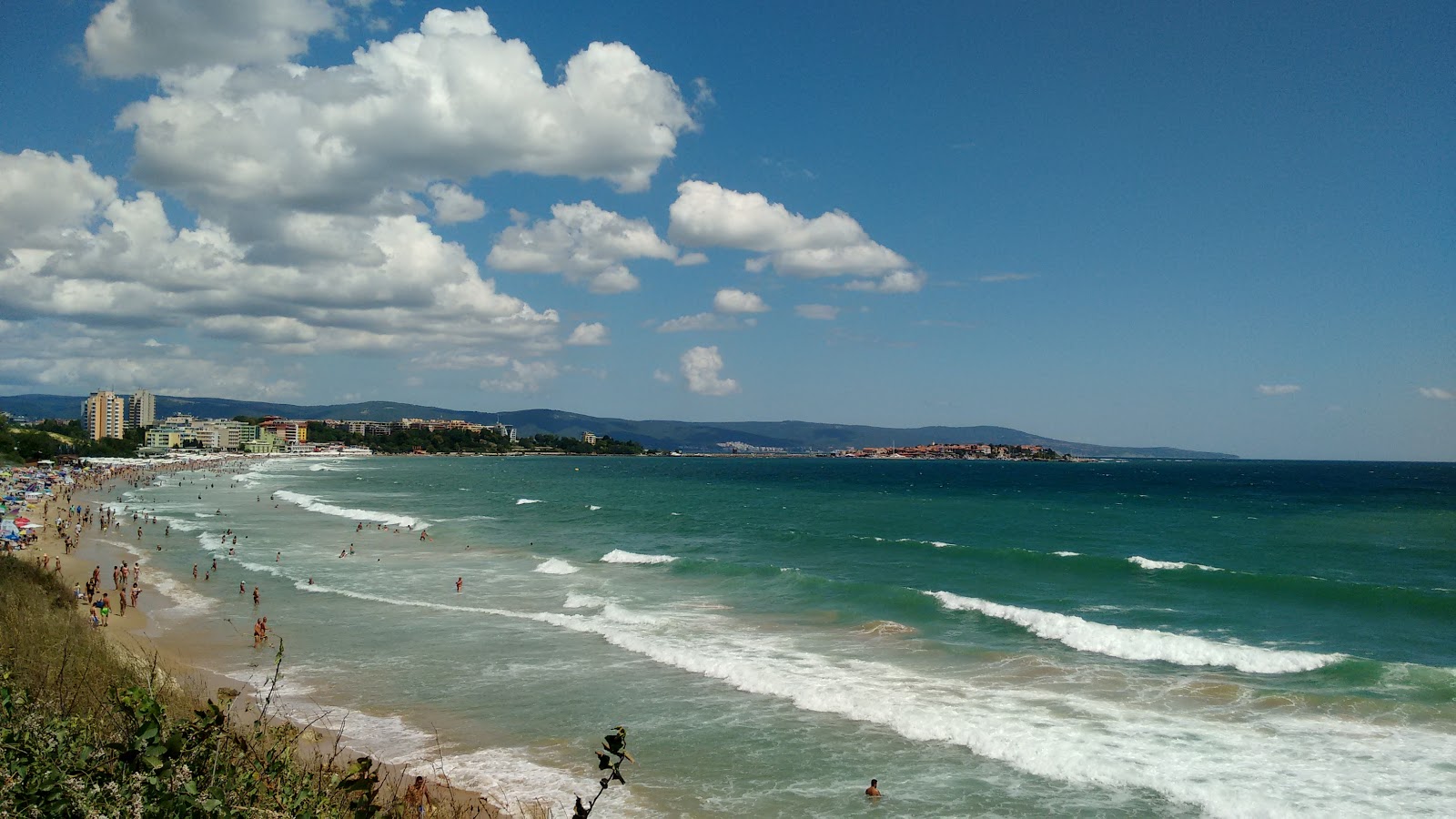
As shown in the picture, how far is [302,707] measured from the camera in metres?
19.1

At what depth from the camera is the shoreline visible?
1373 cm

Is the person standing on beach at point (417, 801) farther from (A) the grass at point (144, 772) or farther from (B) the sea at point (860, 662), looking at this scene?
(A) the grass at point (144, 772)

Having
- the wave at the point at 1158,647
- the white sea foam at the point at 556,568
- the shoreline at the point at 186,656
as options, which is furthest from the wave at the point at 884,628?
the white sea foam at the point at 556,568

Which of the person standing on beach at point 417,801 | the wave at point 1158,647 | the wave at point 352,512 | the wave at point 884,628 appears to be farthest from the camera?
the wave at point 352,512

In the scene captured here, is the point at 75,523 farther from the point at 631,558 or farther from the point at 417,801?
the point at 417,801

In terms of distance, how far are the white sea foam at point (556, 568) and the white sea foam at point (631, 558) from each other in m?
2.52

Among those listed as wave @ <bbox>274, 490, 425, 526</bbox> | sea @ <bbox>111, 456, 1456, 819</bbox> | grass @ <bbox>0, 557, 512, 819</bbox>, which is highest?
grass @ <bbox>0, 557, 512, 819</bbox>

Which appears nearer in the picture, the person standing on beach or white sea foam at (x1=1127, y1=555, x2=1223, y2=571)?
the person standing on beach

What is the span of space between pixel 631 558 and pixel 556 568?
14.7ft

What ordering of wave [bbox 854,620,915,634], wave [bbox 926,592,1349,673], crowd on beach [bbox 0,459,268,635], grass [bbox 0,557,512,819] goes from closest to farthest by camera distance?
grass [bbox 0,557,512,819] → wave [bbox 926,592,1349,673] → wave [bbox 854,620,915,634] → crowd on beach [bbox 0,459,268,635]

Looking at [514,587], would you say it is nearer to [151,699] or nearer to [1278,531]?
[151,699]

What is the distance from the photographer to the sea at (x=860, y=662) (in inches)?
602

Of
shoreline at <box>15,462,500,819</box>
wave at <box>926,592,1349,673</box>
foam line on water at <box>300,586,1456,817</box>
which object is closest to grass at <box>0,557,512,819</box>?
shoreline at <box>15,462,500,819</box>

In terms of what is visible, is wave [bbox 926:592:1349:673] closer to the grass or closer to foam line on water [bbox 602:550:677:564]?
foam line on water [bbox 602:550:677:564]
